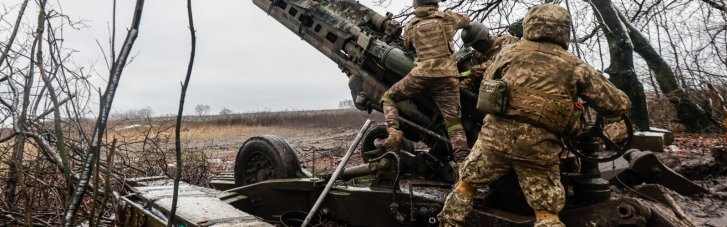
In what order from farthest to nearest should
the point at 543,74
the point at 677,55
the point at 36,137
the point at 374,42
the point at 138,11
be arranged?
the point at 677,55 → the point at 374,42 → the point at 543,74 → the point at 36,137 → the point at 138,11

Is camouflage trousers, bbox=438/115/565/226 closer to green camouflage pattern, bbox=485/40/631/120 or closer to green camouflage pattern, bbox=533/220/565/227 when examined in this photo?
green camouflage pattern, bbox=533/220/565/227

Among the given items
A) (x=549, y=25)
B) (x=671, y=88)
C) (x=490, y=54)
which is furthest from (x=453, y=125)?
(x=671, y=88)

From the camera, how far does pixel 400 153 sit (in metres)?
4.84

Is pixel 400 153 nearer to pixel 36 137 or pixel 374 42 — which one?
pixel 374 42

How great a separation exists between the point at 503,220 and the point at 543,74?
0.94 meters

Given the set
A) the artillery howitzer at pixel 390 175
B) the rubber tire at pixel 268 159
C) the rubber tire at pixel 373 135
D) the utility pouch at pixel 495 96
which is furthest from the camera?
the rubber tire at pixel 373 135

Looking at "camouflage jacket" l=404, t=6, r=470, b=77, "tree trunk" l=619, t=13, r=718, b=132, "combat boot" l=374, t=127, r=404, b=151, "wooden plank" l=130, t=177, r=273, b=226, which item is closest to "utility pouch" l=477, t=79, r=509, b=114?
"camouflage jacket" l=404, t=6, r=470, b=77

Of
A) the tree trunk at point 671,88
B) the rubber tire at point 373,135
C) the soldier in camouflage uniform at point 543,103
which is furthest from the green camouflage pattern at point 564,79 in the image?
the tree trunk at point 671,88

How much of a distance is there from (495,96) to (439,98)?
47.2 inches

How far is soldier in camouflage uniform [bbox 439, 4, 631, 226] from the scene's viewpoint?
328 centimetres

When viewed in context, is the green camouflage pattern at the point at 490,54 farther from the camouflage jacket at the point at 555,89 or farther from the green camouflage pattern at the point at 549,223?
the green camouflage pattern at the point at 549,223

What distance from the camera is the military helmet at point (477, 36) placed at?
4645mm

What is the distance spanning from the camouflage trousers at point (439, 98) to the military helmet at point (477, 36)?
15.1 inches

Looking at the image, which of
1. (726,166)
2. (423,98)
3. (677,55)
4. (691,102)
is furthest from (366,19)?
(677,55)
